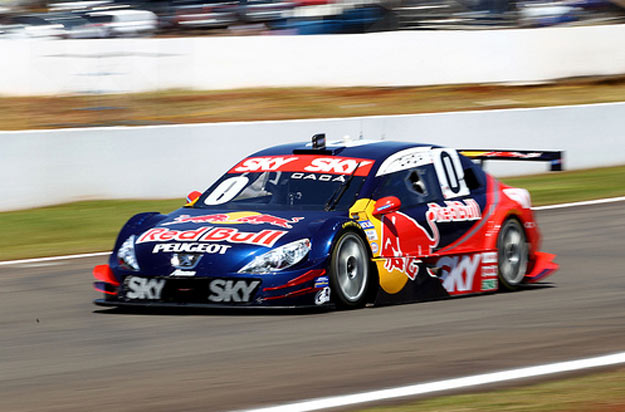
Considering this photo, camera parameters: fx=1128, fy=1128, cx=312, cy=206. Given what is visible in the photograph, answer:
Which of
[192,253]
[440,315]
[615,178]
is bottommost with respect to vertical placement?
[615,178]

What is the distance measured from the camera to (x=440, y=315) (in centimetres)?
788

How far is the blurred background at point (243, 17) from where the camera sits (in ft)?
80.9

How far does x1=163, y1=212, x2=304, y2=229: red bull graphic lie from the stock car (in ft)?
0.05

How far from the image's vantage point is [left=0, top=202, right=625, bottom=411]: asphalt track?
5547 mm

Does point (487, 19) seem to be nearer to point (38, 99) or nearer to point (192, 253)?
point (38, 99)

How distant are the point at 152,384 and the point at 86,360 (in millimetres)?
893

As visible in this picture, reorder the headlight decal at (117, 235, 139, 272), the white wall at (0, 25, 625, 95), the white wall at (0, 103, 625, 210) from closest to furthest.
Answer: the headlight decal at (117, 235, 139, 272) < the white wall at (0, 103, 625, 210) < the white wall at (0, 25, 625, 95)

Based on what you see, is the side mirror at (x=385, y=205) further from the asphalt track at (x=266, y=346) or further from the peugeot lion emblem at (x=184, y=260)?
the peugeot lion emblem at (x=184, y=260)

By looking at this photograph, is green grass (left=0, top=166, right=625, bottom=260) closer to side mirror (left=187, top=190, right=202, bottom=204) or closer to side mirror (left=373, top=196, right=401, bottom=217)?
side mirror (left=187, top=190, right=202, bottom=204)

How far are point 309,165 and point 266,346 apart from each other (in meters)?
2.51

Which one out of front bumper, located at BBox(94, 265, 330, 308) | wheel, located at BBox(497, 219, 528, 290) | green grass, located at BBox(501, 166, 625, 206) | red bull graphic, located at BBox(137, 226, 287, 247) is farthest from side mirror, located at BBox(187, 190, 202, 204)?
green grass, located at BBox(501, 166, 625, 206)

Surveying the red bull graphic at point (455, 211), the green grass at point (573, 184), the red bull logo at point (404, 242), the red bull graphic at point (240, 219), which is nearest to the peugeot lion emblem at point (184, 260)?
the red bull graphic at point (240, 219)

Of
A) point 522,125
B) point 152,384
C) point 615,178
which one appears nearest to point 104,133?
point 522,125

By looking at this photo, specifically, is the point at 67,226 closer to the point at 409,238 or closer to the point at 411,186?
the point at 411,186
